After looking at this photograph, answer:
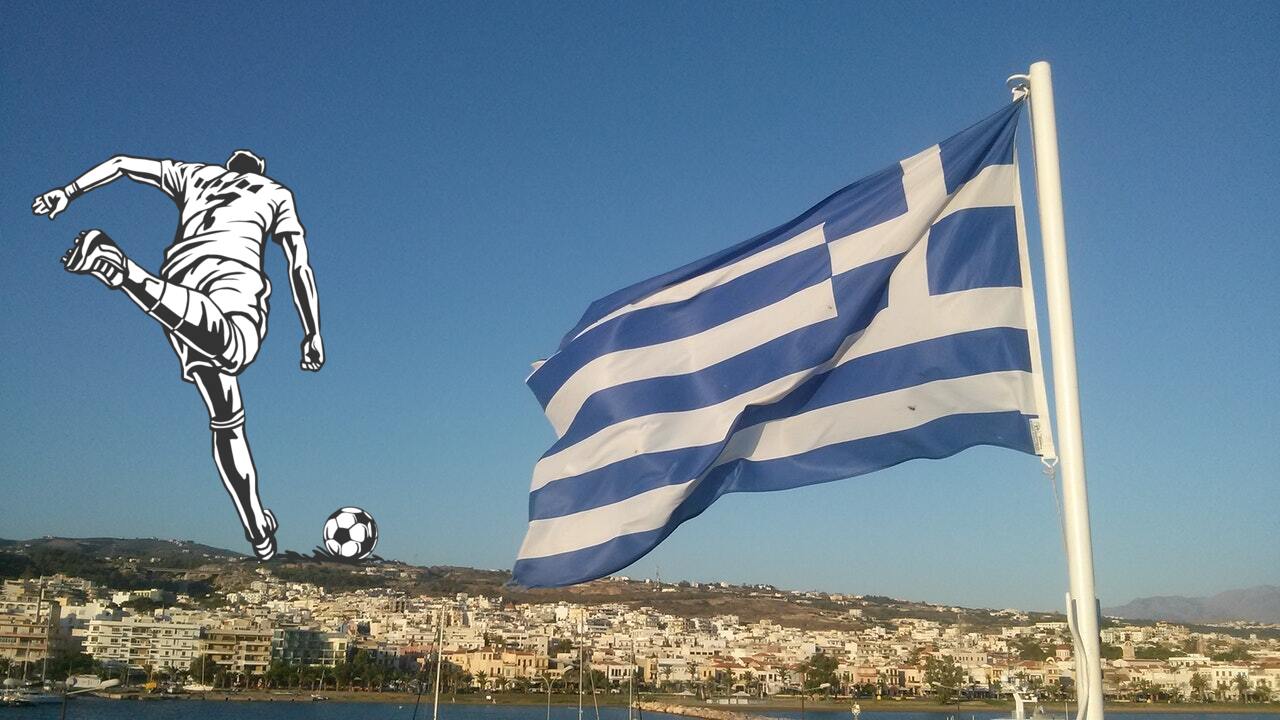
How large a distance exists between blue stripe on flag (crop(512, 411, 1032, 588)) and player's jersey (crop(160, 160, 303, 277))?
2329mm

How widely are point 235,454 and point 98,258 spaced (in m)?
0.98

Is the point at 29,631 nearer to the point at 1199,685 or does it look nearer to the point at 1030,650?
the point at 1030,650

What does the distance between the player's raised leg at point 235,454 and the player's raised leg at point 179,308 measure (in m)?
0.09

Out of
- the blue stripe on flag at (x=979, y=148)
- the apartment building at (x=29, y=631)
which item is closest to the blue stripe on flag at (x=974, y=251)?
the blue stripe on flag at (x=979, y=148)

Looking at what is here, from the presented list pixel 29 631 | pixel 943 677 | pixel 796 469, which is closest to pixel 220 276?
pixel 796 469

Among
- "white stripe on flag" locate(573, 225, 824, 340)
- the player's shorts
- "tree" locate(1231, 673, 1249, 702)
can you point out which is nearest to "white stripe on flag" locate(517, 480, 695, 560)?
"white stripe on flag" locate(573, 225, 824, 340)

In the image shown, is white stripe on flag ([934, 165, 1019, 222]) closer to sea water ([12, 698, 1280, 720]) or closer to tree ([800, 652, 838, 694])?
sea water ([12, 698, 1280, 720])

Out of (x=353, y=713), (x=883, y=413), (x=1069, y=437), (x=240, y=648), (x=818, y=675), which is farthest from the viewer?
(x=818, y=675)

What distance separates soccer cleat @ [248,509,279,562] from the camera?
15.2ft

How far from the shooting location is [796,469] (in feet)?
11.1

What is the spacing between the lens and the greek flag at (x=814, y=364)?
3123 millimetres

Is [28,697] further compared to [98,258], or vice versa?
[28,697]

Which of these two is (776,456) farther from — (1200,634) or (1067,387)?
(1200,634)

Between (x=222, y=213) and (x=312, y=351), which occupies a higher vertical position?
(x=222, y=213)
